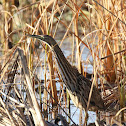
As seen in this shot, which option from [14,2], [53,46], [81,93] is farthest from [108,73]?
[14,2]

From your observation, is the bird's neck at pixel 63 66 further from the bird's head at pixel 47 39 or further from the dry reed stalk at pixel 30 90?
the dry reed stalk at pixel 30 90

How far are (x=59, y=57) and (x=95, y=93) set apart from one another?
42 centimetres

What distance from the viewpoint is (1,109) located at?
6.72 feet

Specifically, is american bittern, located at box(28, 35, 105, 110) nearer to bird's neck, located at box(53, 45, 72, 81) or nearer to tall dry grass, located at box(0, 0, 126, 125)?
bird's neck, located at box(53, 45, 72, 81)

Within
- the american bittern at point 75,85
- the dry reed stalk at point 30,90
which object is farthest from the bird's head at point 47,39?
the dry reed stalk at point 30,90

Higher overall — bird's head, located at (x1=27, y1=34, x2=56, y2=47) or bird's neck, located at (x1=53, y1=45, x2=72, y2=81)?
bird's head, located at (x1=27, y1=34, x2=56, y2=47)

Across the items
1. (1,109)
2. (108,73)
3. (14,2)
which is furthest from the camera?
(14,2)

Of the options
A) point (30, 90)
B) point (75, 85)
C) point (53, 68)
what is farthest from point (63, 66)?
point (30, 90)

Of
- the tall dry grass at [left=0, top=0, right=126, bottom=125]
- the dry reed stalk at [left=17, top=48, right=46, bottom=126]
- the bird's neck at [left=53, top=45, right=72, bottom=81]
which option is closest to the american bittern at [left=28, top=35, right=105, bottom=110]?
the bird's neck at [left=53, top=45, right=72, bottom=81]

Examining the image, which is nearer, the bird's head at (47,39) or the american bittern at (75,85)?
the bird's head at (47,39)

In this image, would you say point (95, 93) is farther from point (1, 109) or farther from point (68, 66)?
point (1, 109)

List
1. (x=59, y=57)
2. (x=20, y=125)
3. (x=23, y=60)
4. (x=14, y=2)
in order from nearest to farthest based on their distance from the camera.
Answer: (x=23, y=60), (x=20, y=125), (x=59, y=57), (x=14, y=2)

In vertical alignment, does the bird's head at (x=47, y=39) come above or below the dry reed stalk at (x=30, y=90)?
above

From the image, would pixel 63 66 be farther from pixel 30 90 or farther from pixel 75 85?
pixel 30 90
